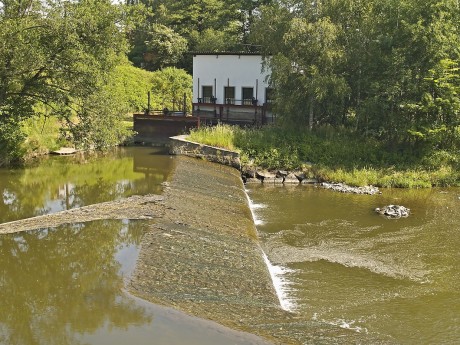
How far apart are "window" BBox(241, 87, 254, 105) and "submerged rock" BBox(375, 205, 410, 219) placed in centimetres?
1823

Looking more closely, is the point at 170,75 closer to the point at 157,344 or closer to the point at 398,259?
the point at 398,259

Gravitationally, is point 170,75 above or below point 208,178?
above

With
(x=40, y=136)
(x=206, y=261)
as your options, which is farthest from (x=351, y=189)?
(x=40, y=136)

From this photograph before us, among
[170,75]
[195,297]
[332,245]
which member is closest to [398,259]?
[332,245]

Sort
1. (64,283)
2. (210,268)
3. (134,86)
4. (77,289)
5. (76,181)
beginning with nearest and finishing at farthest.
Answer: (77,289) → (64,283) → (210,268) → (76,181) → (134,86)

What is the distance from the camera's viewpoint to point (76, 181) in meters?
21.0

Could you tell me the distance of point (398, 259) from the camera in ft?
42.8

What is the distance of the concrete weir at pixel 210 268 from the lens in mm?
8312

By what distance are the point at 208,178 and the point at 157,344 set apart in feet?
42.1

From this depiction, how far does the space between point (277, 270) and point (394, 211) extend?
790 centimetres

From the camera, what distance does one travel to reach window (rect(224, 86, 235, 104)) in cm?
3553

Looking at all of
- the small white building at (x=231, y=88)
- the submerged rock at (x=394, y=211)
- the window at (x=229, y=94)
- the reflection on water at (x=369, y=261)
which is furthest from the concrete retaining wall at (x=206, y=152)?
the window at (x=229, y=94)

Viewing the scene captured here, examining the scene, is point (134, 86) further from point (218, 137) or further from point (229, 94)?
point (218, 137)

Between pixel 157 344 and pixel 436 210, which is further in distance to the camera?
pixel 436 210
